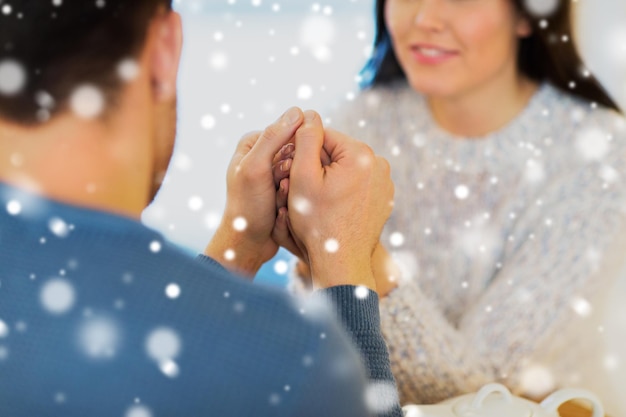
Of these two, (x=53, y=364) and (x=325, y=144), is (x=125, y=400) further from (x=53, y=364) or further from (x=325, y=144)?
(x=325, y=144)

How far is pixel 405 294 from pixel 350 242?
0.16 metres

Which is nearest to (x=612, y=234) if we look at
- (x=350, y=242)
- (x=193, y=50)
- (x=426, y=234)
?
(x=426, y=234)

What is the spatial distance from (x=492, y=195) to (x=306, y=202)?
39 cm

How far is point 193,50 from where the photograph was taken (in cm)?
77

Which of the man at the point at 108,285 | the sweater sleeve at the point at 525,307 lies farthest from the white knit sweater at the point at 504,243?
the man at the point at 108,285

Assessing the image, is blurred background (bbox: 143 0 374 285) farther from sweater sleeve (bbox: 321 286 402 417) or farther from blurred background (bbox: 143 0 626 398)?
sweater sleeve (bbox: 321 286 402 417)

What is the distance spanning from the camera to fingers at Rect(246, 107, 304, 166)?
562 millimetres

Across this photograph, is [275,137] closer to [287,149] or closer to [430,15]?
[287,149]

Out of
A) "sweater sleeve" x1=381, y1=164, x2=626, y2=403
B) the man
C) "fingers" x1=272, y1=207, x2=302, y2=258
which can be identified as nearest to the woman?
"sweater sleeve" x1=381, y1=164, x2=626, y2=403

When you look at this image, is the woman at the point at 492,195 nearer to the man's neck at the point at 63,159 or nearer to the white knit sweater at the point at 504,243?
the white knit sweater at the point at 504,243

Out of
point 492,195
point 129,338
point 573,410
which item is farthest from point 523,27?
point 129,338

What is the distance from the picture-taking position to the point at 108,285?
1.10 ft

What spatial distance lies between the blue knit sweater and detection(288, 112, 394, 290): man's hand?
0.52ft

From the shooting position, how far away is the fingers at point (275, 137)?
0.56m
